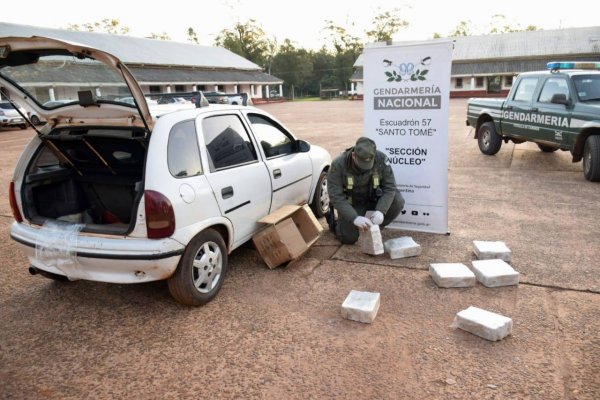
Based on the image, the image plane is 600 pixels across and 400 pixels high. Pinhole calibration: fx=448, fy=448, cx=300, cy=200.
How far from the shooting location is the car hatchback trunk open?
151 inches

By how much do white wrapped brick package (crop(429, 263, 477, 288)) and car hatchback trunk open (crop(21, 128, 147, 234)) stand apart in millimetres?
2742

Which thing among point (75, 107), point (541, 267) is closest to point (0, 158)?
point (75, 107)

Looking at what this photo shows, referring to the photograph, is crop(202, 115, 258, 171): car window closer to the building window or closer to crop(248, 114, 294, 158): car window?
crop(248, 114, 294, 158): car window

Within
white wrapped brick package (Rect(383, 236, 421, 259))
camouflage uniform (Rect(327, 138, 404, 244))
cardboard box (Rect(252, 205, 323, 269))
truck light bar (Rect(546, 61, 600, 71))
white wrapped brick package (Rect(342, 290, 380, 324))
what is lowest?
white wrapped brick package (Rect(342, 290, 380, 324))

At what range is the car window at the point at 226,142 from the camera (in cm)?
397

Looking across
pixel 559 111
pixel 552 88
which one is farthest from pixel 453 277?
pixel 552 88

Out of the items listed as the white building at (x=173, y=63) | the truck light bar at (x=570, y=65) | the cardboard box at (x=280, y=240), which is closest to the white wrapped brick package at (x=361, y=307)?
the cardboard box at (x=280, y=240)

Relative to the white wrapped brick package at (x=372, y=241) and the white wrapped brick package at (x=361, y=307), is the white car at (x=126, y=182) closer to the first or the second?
the white wrapped brick package at (x=372, y=241)

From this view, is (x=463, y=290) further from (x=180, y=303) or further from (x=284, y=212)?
(x=180, y=303)

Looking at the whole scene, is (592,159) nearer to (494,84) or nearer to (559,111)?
(559,111)

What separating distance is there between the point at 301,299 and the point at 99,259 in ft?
5.46

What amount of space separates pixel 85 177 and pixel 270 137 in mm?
1910

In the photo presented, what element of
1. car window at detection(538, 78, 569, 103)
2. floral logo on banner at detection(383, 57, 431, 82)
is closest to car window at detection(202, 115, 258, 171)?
floral logo on banner at detection(383, 57, 431, 82)

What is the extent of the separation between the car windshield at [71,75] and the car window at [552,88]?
26.2 ft
